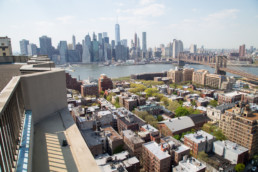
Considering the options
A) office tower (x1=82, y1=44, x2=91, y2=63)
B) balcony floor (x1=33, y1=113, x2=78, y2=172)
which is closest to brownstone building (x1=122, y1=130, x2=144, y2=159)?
balcony floor (x1=33, y1=113, x2=78, y2=172)

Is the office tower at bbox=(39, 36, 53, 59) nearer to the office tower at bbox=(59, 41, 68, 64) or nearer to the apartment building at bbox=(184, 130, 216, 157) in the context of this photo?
the office tower at bbox=(59, 41, 68, 64)

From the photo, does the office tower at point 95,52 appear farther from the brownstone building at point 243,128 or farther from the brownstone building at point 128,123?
the brownstone building at point 243,128

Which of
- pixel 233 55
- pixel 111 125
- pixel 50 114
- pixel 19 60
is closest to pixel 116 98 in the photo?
pixel 111 125

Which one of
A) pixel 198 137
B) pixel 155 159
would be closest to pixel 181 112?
pixel 198 137

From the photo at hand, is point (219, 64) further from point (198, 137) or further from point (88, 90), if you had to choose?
point (198, 137)

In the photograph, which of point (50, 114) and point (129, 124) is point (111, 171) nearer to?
point (129, 124)

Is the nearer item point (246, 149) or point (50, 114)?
point (50, 114)
